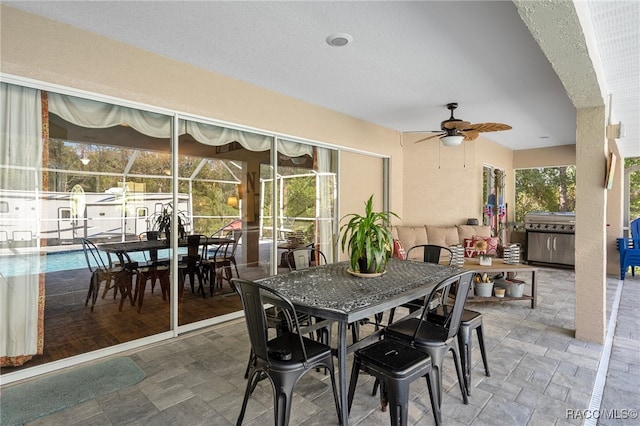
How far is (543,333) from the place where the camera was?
11.3ft

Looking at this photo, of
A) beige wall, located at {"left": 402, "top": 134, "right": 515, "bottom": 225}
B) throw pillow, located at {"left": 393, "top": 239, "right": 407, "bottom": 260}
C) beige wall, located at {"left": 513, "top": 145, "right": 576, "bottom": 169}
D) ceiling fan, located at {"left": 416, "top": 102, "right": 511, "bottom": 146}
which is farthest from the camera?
beige wall, located at {"left": 513, "top": 145, "right": 576, "bottom": 169}

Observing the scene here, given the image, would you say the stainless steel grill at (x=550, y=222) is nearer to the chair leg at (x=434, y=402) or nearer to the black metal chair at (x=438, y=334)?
the black metal chair at (x=438, y=334)

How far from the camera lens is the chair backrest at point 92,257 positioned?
3000 mm

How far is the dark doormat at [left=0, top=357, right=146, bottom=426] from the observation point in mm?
2135

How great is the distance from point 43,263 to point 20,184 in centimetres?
63

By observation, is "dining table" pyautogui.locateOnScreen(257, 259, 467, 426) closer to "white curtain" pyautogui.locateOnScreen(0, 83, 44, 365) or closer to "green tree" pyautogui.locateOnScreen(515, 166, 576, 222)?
"white curtain" pyautogui.locateOnScreen(0, 83, 44, 365)

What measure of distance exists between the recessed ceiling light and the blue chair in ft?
20.8

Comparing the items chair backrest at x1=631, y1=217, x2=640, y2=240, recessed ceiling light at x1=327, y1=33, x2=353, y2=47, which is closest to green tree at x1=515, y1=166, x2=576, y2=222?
chair backrest at x1=631, y1=217, x2=640, y2=240

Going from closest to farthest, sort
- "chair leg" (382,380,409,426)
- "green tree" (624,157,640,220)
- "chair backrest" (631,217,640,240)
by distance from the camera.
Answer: "chair leg" (382,380,409,426)
"chair backrest" (631,217,640,240)
"green tree" (624,157,640,220)

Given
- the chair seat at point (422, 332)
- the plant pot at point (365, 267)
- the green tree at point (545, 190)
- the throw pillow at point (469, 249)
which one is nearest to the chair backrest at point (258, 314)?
the chair seat at point (422, 332)

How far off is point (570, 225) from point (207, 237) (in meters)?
7.14

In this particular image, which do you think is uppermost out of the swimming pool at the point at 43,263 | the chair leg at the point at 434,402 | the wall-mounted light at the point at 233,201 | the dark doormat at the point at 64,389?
the wall-mounted light at the point at 233,201

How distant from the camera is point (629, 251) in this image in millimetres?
5832

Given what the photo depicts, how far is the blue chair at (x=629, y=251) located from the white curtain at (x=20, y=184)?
8235 millimetres
